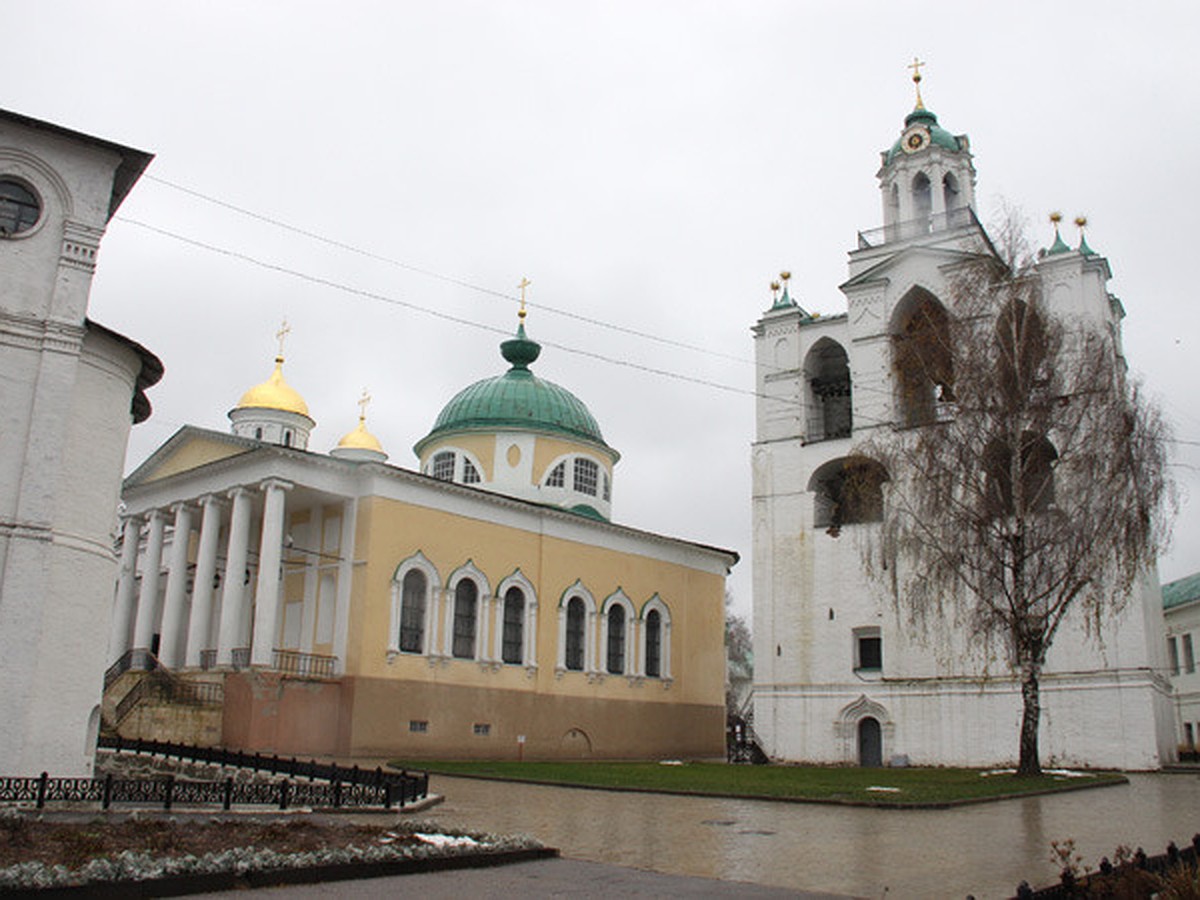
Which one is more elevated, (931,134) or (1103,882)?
(931,134)

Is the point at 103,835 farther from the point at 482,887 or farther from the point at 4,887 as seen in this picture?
the point at 482,887

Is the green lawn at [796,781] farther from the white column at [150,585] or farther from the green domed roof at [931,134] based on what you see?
the green domed roof at [931,134]

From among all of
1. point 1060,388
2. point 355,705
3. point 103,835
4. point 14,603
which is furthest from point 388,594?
point 103,835

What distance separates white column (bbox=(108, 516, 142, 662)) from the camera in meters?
34.1

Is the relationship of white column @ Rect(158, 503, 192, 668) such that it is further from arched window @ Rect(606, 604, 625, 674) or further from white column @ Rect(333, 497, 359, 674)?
arched window @ Rect(606, 604, 625, 674)

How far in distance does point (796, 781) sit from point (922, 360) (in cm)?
1073

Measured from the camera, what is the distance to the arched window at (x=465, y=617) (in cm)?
3303

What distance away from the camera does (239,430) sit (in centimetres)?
4484

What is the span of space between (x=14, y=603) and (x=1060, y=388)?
2056 cm

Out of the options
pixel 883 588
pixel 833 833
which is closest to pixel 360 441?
pixel 883 588

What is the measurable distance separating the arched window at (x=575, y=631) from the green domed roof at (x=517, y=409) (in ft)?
26.0

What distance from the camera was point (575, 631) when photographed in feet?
121

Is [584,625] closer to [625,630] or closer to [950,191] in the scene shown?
[625,630]

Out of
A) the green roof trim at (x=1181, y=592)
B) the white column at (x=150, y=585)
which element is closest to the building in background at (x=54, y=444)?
the white column at (x=150, y=585)
